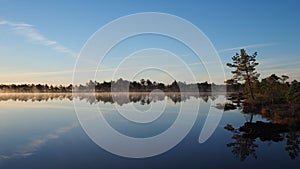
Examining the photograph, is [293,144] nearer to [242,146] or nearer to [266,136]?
[266,136]

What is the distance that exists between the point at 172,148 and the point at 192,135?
5794 millimetres

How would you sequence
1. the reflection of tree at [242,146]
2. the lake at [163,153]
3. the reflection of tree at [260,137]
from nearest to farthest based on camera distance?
the lake at [163,153] < the reflection of tree at [242,146] < the reflection of tree at [260,137]

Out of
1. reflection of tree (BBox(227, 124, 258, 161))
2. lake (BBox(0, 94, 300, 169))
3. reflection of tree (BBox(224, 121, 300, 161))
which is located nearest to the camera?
lake (BBox(0, 94, 300, 169))

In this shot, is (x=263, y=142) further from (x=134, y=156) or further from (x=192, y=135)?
(x=134, y=156)

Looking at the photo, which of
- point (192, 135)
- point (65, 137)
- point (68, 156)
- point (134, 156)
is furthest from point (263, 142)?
point (65, 137)

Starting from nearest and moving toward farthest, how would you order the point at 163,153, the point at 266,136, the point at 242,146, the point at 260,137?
the point at 163,153 → the point at 242,146 → the point at 260,137 → the point at 266,136

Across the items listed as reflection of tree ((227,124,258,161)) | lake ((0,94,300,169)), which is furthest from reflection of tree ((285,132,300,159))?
reflection of tree ((227,124,258,161))

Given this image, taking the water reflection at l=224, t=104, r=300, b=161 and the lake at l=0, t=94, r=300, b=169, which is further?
the water reflection at l=224, t=104, r=300, b=161

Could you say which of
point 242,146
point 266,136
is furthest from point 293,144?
point 242,146

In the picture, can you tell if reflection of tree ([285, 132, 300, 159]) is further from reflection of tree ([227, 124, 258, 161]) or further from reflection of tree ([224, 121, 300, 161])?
reflection of tree ([227, 124, 258, 161])

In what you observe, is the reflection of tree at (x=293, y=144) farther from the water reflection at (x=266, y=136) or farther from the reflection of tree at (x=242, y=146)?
the reflection of tree at (x=242, y=146)

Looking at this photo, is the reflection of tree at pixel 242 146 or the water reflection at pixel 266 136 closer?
the reflection of tree at pixel 242 146

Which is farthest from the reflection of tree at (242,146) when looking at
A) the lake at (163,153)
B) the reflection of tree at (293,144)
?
the reflection of tree at (293,144)

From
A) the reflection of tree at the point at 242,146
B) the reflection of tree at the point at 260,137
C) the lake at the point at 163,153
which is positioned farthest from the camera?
the reflection of tree at the point at 260,137
